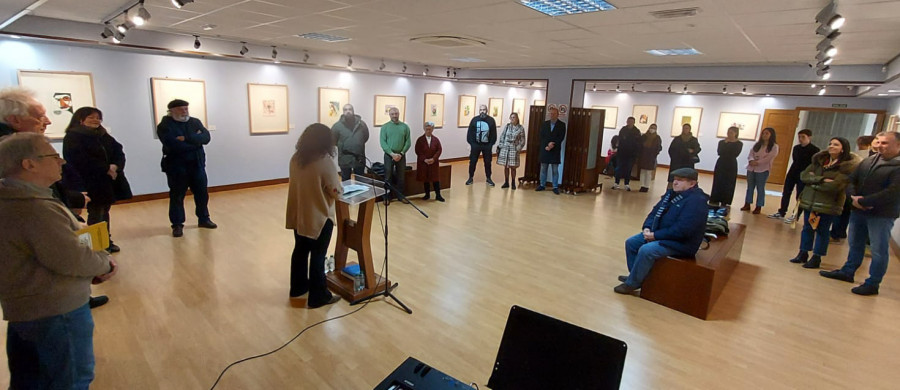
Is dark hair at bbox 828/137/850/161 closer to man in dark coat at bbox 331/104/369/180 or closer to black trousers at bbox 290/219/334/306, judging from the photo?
black trousers at bbox 290/219/334/306

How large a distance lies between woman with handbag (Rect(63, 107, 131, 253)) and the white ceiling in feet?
4.01

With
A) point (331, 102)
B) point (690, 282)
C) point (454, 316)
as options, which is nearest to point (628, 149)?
point (690, 282)

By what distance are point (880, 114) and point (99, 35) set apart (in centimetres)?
1518

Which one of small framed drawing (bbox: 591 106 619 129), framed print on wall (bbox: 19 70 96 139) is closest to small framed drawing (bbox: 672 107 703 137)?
small framed drawing (bbox: 591 106 619 129)

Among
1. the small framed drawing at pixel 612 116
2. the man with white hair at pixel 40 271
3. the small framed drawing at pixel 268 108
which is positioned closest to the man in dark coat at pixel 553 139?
the small framed drawing at pixel 268 108

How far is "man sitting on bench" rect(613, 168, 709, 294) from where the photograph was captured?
357 centimetres

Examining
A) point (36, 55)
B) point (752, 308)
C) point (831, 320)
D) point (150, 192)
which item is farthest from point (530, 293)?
point (36, 55)

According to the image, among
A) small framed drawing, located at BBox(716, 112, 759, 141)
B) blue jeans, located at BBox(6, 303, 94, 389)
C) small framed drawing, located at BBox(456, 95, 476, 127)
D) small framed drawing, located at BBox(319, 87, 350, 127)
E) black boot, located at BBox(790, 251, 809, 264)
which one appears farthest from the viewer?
small framed drawing, located at BBox(456, 95, 476, 127)

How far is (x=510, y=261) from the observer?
15.5 ft

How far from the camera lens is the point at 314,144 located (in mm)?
3072

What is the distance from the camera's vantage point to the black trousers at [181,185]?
506cm

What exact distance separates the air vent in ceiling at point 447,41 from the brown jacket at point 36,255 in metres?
4.64

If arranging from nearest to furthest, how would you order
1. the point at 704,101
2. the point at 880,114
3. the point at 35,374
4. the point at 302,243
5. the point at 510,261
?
1. the point at 35,374
2. the point at 302,243
3. the point at 510,261
4. the point at 880,114
5. the point at 704,101

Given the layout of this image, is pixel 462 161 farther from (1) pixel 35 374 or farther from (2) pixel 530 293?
(1) pixel 35 374
